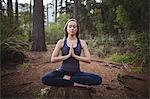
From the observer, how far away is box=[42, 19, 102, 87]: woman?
418cm

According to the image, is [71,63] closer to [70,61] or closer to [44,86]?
[70,61]

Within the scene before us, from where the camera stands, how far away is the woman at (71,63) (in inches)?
165

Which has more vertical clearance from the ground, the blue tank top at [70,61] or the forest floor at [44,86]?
the blue tank top at [70,61]

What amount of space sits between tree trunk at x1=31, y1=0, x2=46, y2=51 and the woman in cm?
421

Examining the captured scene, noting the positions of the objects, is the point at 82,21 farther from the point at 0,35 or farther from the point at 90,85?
the point at 90,85

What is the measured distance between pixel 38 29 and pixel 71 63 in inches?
173

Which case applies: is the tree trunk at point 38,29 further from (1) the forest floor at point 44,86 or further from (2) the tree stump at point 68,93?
(2) the tree stump at point 68,93

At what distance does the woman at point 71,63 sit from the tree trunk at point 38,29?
166 inches

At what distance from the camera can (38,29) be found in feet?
27.8

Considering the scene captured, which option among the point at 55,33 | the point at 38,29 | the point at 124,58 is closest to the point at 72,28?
the point at 124,58

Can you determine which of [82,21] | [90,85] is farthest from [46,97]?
[82,21]

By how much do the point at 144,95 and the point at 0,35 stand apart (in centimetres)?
283

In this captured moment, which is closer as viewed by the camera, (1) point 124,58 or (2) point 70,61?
(2) point 70,61

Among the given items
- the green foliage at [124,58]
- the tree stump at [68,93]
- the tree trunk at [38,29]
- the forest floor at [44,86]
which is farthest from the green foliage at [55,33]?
the tree stump at [68,93]
